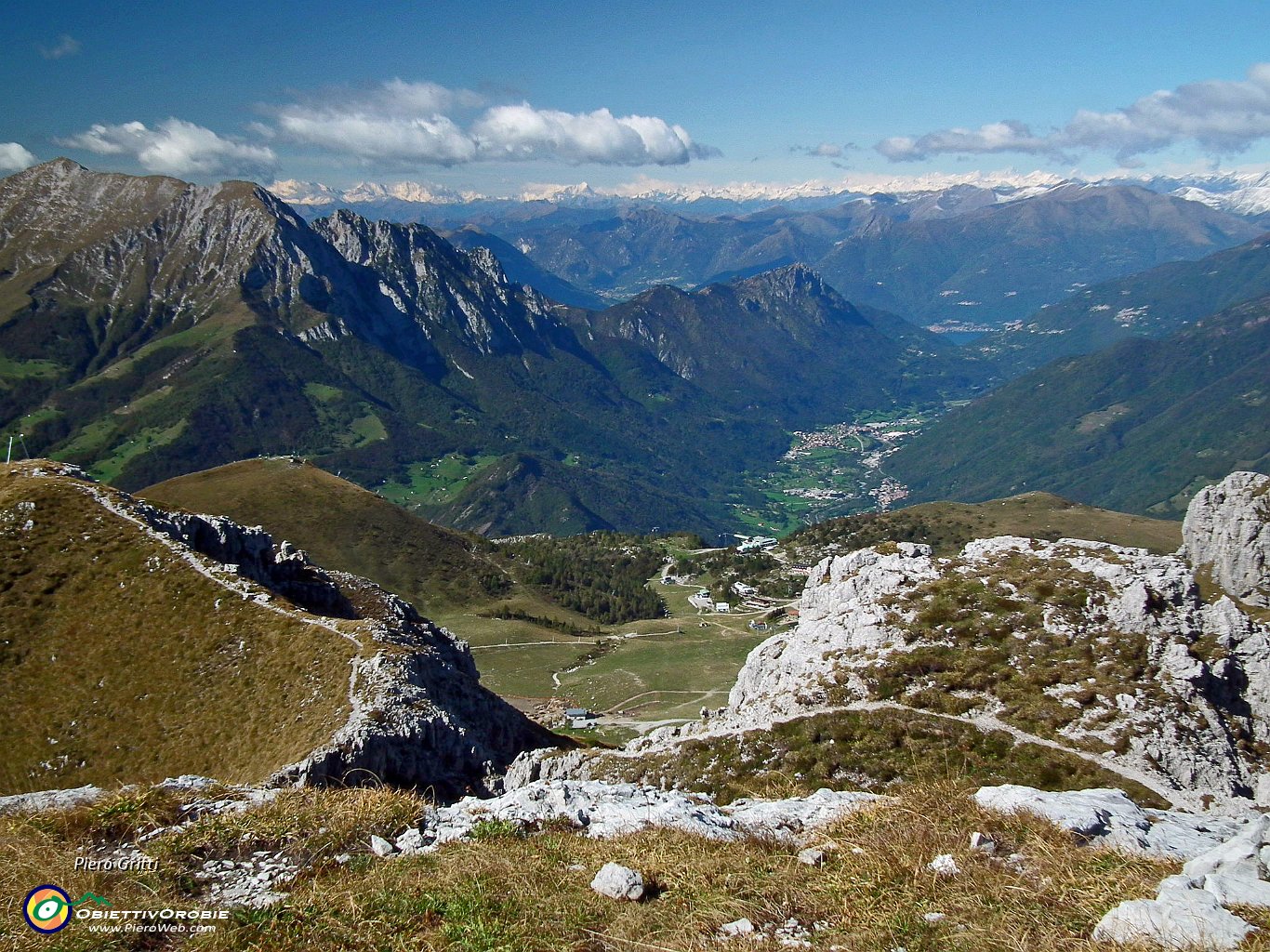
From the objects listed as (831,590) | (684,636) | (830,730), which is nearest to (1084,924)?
(830,730)

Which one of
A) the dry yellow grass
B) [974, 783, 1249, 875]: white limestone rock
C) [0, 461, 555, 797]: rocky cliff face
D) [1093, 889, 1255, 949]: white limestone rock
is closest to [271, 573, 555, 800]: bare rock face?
[0, 461, 555, 797]: rocky cliff face

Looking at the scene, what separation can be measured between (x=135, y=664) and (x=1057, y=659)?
2347 inches

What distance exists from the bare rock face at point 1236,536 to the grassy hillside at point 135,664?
362 feet

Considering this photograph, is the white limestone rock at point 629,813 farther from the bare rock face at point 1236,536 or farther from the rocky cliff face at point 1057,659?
the bare rock face at point 1236,536

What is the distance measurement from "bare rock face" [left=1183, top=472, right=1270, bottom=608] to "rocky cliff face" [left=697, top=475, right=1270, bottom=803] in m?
59.6

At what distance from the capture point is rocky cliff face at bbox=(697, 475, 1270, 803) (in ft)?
135

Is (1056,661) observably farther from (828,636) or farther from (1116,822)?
(1116,822)

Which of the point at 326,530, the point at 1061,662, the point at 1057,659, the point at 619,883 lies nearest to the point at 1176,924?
the point at 619,883

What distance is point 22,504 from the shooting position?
2307 inches

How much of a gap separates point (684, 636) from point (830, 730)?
11692 centimetres

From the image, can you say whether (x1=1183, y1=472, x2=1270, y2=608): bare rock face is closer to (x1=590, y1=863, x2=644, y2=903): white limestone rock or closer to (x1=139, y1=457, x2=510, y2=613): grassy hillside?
(x1=590, y1=863, x2=644, y2=903): white limestone rock

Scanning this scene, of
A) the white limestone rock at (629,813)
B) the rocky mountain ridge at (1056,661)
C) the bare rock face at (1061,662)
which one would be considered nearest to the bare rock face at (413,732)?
the rocky mountain ridge at (1056,661)

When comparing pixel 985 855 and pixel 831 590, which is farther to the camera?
pixel 831 590

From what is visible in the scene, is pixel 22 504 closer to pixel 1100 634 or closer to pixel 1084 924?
pixel 1084 924
